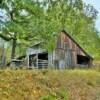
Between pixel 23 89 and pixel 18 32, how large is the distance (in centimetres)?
1124

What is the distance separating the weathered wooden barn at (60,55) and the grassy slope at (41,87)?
82.5 ft

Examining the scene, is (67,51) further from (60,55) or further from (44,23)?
(44,23)

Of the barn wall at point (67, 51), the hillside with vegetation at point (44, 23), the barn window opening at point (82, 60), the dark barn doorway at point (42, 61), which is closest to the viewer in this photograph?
the hillside with vegetation at point (44, 23)

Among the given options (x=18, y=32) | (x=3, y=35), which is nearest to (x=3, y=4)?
(x=18, y=32)

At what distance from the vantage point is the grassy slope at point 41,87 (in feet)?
59.7

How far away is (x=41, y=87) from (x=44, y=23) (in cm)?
1501

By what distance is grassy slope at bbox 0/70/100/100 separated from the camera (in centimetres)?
1820

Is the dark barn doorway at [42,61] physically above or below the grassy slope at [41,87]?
above

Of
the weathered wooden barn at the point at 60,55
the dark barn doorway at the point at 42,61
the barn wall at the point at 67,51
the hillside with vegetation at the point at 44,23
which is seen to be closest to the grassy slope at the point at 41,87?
the hillside with vegetation at the point at 44,23

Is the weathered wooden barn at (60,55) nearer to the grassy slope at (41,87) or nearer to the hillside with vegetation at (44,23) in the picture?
the hillside with vegetation at (44,23)

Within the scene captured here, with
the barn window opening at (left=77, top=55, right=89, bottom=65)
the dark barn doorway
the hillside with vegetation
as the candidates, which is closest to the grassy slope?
the hillside with vegetation

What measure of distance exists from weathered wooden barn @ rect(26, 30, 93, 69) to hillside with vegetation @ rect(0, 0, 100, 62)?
1.56m

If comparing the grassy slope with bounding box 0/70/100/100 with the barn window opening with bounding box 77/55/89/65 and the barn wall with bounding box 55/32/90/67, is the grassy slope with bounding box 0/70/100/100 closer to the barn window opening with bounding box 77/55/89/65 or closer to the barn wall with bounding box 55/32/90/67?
the barn wall with bounding box 55/32/90/67

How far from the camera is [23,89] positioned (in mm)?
19094
